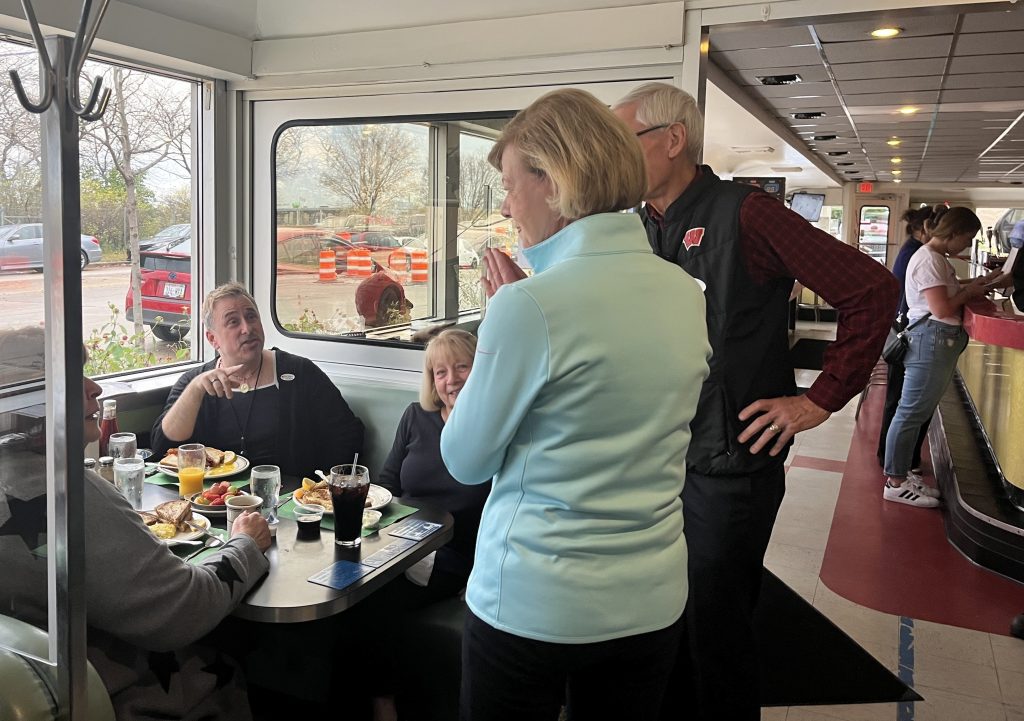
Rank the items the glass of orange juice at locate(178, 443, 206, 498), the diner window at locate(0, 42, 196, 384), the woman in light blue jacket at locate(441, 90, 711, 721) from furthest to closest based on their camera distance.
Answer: the diner window at locate(0, 42, 196, 384)
the glass of orange juice at locate(178, 443, 206, 498)
the woman in light blue jacket at locate(441, 90, 711, 721)

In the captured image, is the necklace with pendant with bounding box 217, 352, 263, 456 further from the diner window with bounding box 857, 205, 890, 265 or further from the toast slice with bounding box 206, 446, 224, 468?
the diner window with bounding box 857, 205, 890, 265

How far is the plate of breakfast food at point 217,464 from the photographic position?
2637mm

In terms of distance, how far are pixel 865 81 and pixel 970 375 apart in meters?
3.04

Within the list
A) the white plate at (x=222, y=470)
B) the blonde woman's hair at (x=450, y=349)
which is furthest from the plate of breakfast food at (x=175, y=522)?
the blonde woman's hair at (x=450, y=349)

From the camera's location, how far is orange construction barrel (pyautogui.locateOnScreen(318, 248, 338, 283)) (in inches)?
149

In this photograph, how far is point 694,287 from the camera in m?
1.43

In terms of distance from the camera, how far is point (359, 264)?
3.72 meters

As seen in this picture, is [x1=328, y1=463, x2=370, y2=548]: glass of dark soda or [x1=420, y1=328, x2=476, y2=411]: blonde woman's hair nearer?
[x1=328, y1=463, x2=370, y2=548]: glass of dark soda

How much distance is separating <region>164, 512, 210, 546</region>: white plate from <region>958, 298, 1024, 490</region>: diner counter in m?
4.15

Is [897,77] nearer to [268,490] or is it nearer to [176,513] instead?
[268,490]

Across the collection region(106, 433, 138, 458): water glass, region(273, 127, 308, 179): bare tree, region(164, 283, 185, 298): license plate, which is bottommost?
region(106, 433, 138, 458): water glass

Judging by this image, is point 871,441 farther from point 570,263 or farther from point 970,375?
point 570,263

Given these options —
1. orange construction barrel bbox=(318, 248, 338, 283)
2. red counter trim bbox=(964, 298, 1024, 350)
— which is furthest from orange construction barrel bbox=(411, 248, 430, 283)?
red counter trim bbox=(964, 298, 1024, 350)

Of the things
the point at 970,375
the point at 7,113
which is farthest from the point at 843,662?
the point at 970,375
